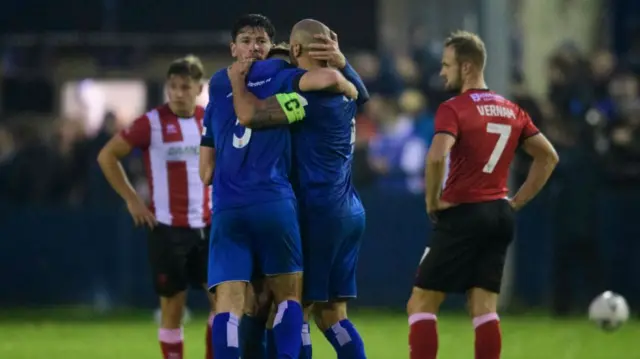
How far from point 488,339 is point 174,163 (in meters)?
2.77

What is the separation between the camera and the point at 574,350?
14.0 m

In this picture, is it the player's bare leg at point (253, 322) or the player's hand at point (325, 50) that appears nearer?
the player's hand at point (325, 50)

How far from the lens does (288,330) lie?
9.47 meters

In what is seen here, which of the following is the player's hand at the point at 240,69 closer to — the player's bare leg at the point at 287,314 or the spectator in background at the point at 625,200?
the player's bare leg at the point at 287,314

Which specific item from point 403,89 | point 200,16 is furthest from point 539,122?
point 200,16

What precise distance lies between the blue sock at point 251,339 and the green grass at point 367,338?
3.34 metres

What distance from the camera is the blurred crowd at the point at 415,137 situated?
17.9 m

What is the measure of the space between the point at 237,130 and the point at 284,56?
874mm

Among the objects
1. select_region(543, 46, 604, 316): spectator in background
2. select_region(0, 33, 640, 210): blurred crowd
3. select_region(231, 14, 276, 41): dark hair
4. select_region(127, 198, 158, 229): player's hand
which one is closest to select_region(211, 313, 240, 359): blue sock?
select_region(231, 14, 276, 41): dark hair

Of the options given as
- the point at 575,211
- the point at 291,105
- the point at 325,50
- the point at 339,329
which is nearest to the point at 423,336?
the point at 339,329

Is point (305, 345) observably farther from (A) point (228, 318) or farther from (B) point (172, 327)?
(B) point (172, 327)

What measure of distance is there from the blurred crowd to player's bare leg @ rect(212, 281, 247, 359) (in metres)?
8.74

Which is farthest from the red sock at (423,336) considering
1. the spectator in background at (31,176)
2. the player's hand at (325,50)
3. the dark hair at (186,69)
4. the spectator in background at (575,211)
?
the spectator in background at (31,176)

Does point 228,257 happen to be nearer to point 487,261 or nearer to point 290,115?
point 290,115
